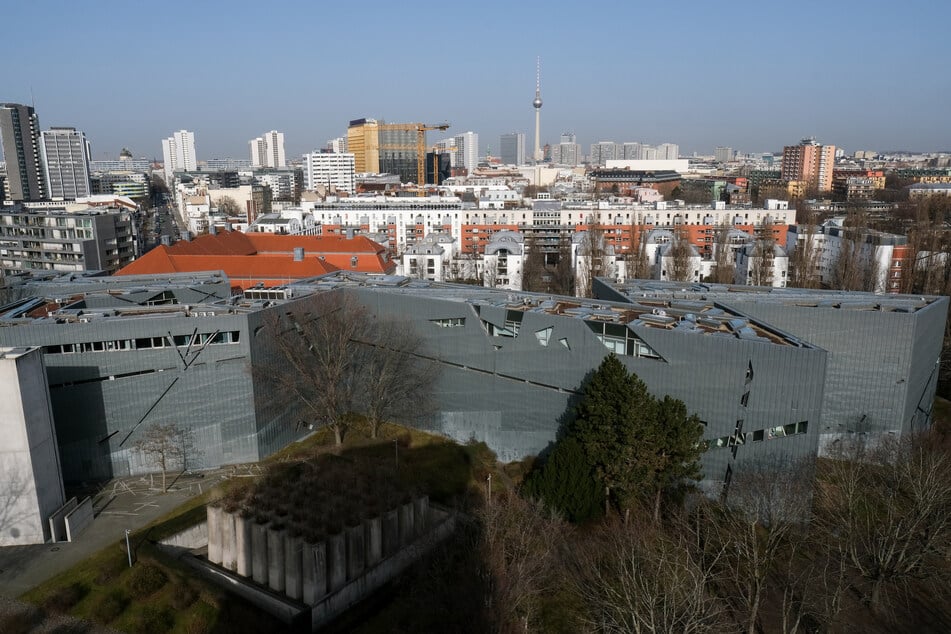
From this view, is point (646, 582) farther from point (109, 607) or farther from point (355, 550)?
point (109, 607)

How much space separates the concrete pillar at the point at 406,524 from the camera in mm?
17141

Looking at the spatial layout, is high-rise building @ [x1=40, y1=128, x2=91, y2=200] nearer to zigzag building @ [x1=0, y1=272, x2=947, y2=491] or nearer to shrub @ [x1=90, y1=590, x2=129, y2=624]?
zigzag building @ [x1=0, y1=272, x2=947, y2=491]

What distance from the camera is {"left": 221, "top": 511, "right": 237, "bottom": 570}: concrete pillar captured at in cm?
1648

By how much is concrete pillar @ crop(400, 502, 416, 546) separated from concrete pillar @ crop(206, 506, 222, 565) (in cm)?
469

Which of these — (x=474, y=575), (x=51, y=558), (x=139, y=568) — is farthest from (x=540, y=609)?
(x=51, y=558)

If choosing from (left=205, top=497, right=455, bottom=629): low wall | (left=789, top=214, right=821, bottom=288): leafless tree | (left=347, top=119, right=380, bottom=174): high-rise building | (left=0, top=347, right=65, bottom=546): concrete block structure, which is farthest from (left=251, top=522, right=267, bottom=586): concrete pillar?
(left=347, top=119, right=380, bottom=174): high-rise building

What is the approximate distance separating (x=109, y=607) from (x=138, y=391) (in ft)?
25.3

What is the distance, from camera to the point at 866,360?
2088cm

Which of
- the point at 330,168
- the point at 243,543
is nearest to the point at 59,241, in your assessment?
the point at 243,543

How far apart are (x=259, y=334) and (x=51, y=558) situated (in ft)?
28.0

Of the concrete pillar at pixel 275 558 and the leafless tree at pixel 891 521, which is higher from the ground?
the leafless tree at pixel 891 521

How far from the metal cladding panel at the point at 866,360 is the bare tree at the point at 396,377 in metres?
11.5

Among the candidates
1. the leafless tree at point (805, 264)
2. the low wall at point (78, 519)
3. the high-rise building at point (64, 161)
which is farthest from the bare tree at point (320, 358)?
the high-rise building at point (64, 161)

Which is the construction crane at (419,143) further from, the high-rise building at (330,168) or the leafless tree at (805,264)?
the leafless tree at (805,264)
